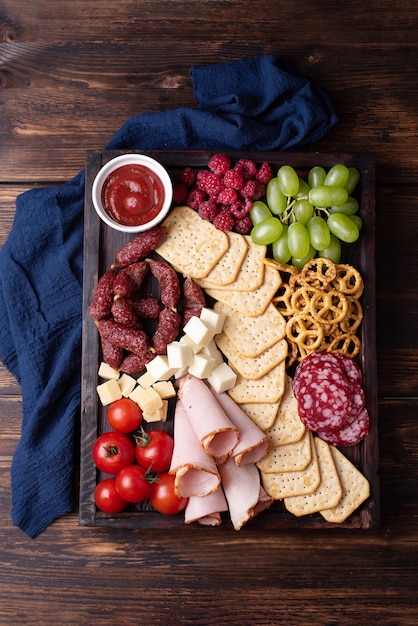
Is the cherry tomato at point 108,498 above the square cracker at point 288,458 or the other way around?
the other way around

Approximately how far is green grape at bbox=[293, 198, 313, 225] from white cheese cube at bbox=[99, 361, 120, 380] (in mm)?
648

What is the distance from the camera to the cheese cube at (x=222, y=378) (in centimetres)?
175

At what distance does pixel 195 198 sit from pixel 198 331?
14.7 inches

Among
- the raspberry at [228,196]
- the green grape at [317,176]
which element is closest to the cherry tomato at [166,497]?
the raspberry at [228,196]

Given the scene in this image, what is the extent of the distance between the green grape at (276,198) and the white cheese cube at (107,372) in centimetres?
62

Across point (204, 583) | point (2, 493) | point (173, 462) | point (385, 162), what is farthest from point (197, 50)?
point (204, 583)

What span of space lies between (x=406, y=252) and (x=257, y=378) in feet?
1.96

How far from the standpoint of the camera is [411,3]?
1.99 metres

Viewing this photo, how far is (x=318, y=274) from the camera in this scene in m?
1.76

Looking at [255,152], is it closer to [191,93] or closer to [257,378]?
[191,93]

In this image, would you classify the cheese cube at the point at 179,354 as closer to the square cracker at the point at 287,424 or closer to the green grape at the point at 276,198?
the square cracker at the point at 287,424

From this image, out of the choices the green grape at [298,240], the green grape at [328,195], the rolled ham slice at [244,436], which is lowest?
the rolled ham slice at [244,436]

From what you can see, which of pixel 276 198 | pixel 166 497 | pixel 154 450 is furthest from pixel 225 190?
pixel 166 497

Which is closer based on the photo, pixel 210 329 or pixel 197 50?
pixel 210 329
